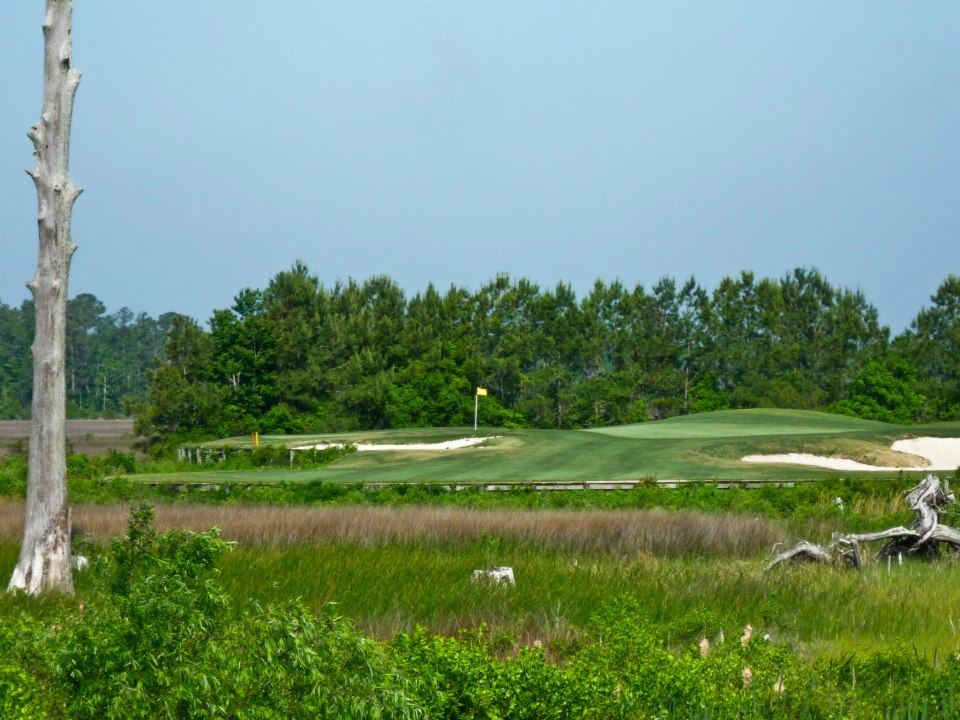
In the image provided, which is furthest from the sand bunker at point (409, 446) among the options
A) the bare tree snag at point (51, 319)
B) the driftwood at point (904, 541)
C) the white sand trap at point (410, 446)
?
the bare tree snag at point (51, 319)

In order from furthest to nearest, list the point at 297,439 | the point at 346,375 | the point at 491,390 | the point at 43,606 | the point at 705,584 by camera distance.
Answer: the point at 491,390, the point at 346,375, the point at 297,439, the point at 705,584, the point at 43,606

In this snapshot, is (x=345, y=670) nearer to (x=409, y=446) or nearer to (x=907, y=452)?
(x=907, y=452)

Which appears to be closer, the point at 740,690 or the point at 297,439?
the point at 740,690

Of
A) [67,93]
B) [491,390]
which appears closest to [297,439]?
[491,390]

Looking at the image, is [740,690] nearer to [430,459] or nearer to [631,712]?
[631,712]

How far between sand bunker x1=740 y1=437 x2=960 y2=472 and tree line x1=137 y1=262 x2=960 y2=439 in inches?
967

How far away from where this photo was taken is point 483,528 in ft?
53.0

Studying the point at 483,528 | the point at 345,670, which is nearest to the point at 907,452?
the point at 483,528

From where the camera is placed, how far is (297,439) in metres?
42.9

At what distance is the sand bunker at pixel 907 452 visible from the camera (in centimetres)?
2873

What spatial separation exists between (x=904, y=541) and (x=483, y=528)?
18.3ft

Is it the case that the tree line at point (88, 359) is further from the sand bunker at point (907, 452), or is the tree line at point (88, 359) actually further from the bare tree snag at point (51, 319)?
the bare tree snag at point (51, 319)

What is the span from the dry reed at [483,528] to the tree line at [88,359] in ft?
243

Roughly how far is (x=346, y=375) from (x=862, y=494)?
36.4 m
